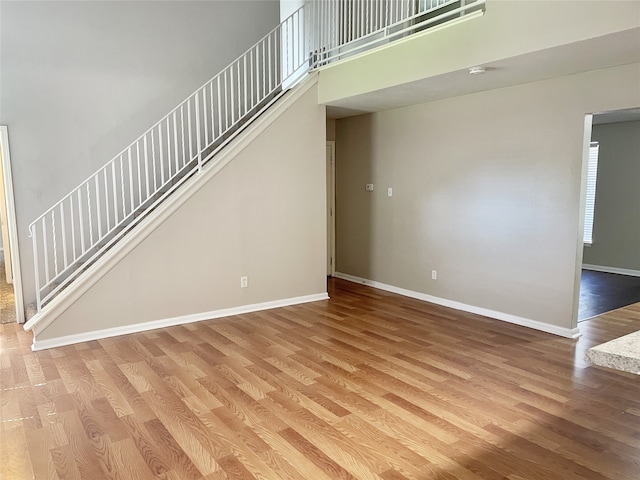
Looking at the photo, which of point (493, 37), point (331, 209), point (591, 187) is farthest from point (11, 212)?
point (591, 187)

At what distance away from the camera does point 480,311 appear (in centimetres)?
518

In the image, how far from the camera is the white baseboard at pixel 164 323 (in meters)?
4.26

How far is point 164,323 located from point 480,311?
3.53 metres

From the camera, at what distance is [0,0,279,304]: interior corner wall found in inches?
194

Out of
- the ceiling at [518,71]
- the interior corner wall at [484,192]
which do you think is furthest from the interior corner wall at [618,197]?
the ceiling at [518,71]

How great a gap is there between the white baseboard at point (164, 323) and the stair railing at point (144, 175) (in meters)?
0.50

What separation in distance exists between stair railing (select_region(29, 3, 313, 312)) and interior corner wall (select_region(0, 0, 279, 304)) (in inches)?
7.2

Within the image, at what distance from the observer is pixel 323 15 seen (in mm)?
5625

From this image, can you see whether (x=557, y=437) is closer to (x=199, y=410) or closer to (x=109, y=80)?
(x=199, y=410)

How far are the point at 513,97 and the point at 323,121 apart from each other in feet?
7.24

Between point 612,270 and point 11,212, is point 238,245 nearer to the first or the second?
point 11,212

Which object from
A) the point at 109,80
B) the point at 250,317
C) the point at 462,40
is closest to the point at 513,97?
the point at 462,40

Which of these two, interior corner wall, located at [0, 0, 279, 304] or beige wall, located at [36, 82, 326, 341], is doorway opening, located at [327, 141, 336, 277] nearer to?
beige wall, located at [36, 82, 326, 341]

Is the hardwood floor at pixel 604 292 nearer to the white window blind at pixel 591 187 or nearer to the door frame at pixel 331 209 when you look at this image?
the white window blind at pixel 591 187
